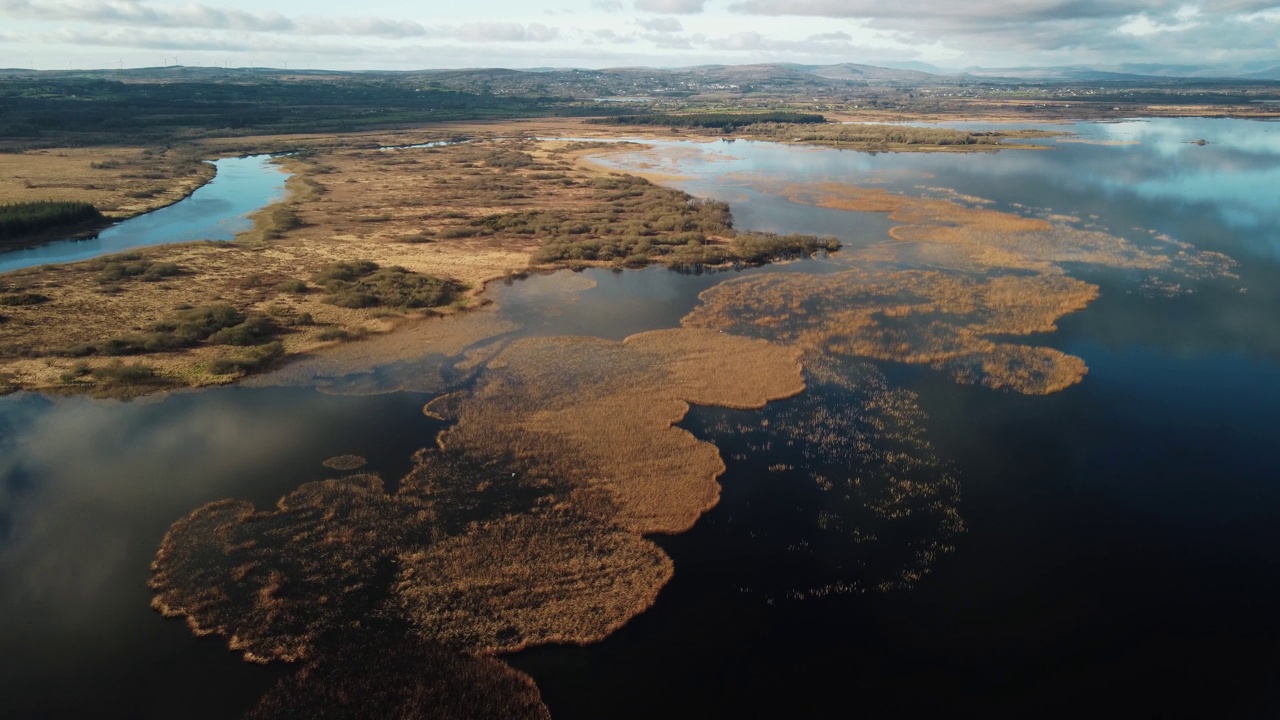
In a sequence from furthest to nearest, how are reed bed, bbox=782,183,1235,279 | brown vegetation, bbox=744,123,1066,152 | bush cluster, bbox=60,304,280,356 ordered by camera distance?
1. brown vegetation, bbox=744,123,1066,152
2. reed bed, bbox=782,183,1235,279
3. bush cluster, bbox=60,304,280,356

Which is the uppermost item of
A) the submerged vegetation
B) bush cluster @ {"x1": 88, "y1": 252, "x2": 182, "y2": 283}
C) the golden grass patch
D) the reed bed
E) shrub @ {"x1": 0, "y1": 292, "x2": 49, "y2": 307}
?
the submerged vegetation

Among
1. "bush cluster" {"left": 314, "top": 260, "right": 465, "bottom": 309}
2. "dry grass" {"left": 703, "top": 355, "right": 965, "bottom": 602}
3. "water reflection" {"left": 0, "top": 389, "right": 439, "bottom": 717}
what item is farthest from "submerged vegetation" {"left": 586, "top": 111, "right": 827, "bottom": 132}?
"water reflection" {"left": 0, "top": 389, "right": 439, "bottom": 717}

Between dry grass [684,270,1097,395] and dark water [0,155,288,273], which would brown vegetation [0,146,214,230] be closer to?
dark water [0,155,288,273]

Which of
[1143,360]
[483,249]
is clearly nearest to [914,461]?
[1143,360]

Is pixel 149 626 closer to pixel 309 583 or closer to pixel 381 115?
pixel 309 583

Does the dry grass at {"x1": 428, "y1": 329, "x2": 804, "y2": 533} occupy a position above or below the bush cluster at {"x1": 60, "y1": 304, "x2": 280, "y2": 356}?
below

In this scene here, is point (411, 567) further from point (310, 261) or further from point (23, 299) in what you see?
point (310, 261)

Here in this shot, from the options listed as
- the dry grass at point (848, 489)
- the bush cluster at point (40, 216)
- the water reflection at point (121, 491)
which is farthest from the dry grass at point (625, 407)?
the bush cluster at point (40, 216)
